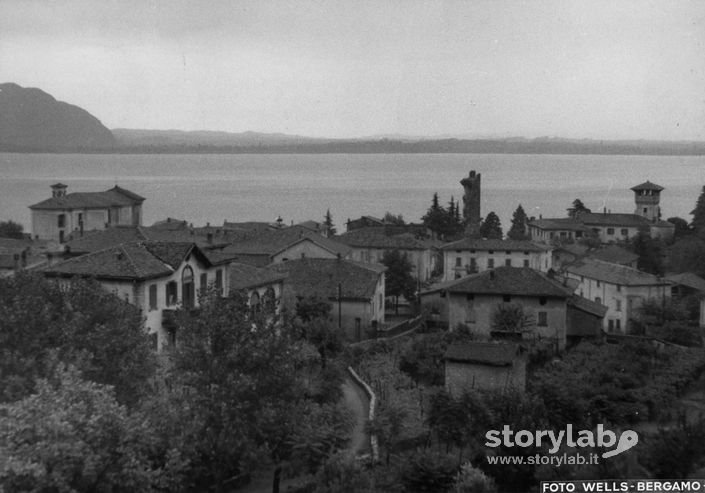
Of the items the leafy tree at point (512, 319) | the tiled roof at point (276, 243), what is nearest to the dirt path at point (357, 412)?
the leafy tree at point (512, 319)

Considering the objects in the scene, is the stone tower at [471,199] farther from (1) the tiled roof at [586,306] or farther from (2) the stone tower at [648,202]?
(1) the tiled roof at [586,306]

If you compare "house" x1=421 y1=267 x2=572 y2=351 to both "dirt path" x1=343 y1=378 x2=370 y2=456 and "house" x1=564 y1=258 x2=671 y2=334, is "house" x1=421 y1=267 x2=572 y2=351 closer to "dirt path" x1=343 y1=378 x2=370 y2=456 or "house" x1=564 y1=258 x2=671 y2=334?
"house" x1=564 y1=258 x2=671 y2=334

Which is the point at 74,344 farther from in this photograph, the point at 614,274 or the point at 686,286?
the point at 686,286

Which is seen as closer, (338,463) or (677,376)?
(338,463)

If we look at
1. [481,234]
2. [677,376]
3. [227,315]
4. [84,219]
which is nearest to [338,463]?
[227,315]

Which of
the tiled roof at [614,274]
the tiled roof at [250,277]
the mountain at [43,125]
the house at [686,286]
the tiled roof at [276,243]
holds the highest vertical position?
the mountain at [43,125]

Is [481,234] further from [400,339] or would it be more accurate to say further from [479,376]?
[479,376]

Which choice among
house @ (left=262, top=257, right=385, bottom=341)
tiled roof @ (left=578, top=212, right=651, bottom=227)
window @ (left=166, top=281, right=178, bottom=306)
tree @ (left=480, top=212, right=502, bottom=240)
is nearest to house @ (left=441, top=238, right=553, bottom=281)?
tree @ (left=480, top=212, right=502, bottom=240)
